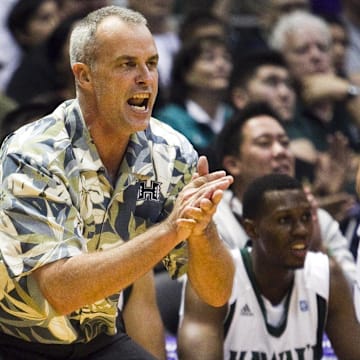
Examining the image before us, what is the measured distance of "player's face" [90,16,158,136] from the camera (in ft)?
11.3

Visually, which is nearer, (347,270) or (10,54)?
(347,270)

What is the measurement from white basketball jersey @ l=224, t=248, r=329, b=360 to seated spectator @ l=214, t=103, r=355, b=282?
0.48 meters

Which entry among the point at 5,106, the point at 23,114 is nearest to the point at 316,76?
the point at 5,106

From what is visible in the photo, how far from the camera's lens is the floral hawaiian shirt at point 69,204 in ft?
10.8

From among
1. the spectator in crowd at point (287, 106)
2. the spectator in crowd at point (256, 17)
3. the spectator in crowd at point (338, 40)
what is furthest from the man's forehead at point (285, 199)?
the spectator in crowd at point (338, 40)

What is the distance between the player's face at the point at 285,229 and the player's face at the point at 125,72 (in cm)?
131

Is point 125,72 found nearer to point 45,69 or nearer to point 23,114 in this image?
point 23,114

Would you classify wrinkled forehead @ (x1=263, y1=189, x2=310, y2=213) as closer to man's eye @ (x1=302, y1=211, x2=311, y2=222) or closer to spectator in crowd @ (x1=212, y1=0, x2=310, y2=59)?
man's eye @ (x1=302, y1=211, x2=311, y2=222)

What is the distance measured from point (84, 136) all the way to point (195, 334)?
3.96 feet

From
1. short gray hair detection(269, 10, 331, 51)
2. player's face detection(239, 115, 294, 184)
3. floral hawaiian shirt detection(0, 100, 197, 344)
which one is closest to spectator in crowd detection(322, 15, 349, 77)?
short gray hair detection(269, 10, 331, 51)

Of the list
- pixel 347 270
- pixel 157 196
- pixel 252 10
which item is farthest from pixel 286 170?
pixel 252 10

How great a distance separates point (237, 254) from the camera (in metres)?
4.73

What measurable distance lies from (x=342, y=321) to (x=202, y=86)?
238 cm

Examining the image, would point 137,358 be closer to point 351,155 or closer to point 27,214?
point 27,214
